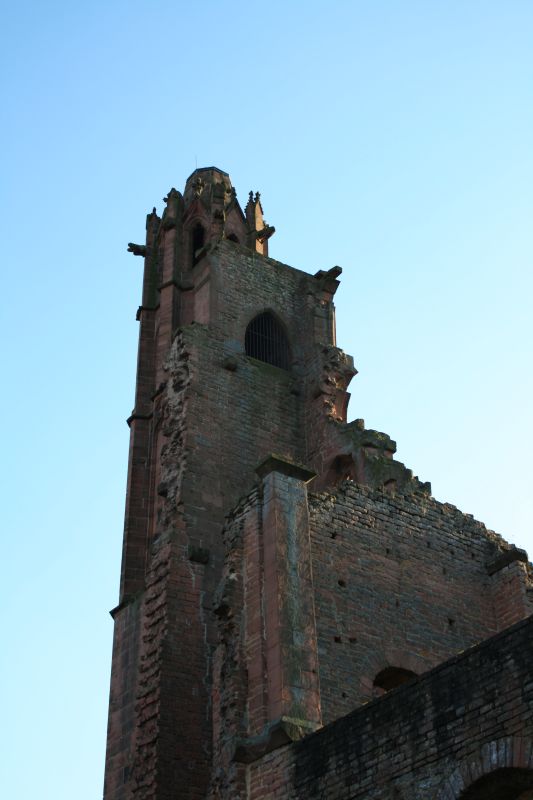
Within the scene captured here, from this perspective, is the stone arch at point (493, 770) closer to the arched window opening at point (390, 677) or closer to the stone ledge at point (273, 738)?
the stone ledge at point (273, 738)

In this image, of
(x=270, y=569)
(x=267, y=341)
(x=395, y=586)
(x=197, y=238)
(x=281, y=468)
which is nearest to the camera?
(x=270, y=569)

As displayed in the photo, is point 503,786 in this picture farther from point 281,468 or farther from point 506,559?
point 506,559

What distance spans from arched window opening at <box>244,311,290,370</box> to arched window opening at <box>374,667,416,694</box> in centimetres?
848

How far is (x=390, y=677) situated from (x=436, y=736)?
4.59m

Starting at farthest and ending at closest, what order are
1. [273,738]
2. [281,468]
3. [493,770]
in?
[281,468], [273,738], [493,770]

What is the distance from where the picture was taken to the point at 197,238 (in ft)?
81.3

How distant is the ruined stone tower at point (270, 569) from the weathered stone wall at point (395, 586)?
3 cm

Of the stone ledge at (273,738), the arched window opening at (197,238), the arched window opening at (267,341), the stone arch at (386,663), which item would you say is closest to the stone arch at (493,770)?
the stone ledge at (273,738)

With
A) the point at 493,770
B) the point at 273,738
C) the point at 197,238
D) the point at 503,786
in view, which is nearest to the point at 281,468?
the point at 273,738

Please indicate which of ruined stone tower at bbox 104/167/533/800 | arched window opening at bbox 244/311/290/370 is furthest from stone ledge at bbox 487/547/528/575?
arched window opening at bbox 244/311/290/370

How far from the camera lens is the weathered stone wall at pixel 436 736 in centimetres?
863

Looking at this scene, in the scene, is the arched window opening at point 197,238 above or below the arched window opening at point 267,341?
above

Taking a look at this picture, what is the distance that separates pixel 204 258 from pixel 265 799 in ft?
42.8

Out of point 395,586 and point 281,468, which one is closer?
point 281,468
